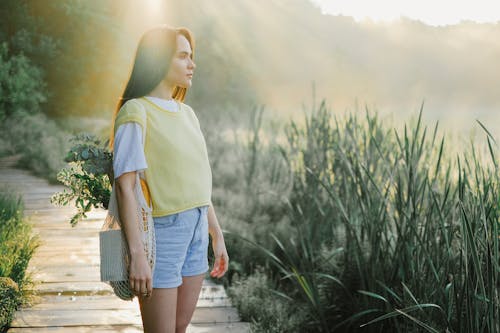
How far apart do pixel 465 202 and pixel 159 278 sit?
1.23 m

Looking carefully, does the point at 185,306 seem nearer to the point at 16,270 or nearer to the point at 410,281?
the point at 410,281

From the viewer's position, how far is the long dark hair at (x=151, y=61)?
1776 mm

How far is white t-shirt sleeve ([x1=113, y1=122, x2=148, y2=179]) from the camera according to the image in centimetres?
159

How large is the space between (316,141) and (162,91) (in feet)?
7.67

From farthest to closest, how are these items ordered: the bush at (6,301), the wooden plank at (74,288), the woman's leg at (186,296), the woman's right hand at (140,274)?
1. the wooden plank at (74,288)
2. the bush at (6,301)
3. the woman's leg at (186,296)
4. the woman's right hand at (140,274)

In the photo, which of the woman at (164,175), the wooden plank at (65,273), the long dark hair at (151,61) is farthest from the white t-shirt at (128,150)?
the wooden plank at (65,273)

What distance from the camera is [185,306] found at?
181 cm

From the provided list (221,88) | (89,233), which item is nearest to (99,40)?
(89,233)

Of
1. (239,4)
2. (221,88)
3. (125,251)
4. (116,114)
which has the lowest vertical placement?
(221,88)

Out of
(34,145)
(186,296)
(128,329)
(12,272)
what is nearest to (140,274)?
(186,296)

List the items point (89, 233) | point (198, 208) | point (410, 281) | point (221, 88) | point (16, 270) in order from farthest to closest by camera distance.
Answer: point (221, 88) < point (89, 233) < point (16, 270) < point (410, 281) < point (198, 208)

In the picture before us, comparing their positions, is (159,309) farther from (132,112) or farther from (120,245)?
(132,112)

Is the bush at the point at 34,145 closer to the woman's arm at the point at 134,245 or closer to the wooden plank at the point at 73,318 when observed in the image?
the wooden plank at the point at 73,318

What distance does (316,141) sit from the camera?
402cm
